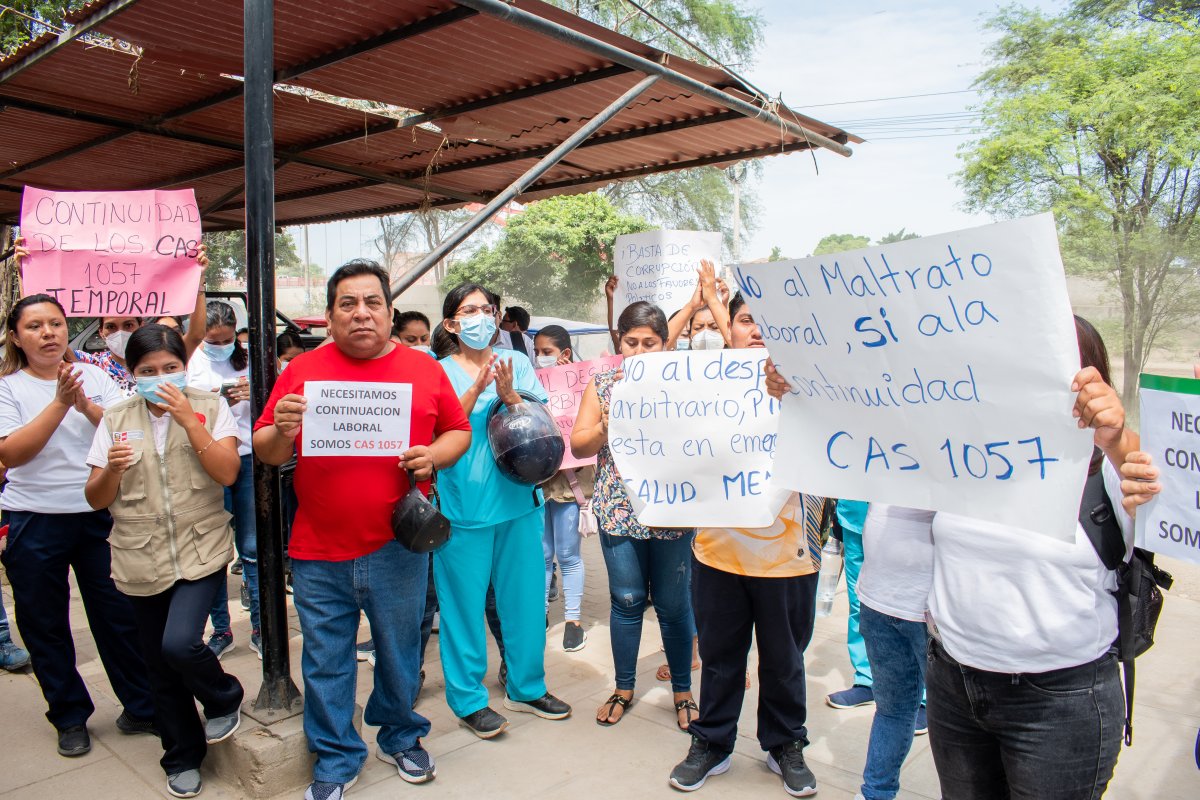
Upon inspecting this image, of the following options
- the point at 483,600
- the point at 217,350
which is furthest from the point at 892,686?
the point at 217,350

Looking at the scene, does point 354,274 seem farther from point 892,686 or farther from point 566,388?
point 892,686

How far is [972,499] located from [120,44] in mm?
4679

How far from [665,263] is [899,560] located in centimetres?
370

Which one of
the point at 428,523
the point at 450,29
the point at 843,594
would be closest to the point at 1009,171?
the point at 843,594

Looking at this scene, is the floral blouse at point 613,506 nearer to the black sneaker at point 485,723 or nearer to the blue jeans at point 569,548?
the black sneaker at point 485,723

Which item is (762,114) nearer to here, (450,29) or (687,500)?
(450,29)

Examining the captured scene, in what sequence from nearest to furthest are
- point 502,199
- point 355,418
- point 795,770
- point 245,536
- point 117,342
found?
1. point 355,418
2. point 795,770
3. point 502,199
4. point 245,536
5. point 117,342

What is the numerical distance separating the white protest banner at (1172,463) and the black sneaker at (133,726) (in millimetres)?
3910

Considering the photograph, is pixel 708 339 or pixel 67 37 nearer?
pixel 67 37

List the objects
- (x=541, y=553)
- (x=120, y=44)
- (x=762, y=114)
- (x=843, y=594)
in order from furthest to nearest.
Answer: (x=843, y=594)
(x=762, y=114)
(x=120, y=44)
(x=541, y=553)

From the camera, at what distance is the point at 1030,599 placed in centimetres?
204

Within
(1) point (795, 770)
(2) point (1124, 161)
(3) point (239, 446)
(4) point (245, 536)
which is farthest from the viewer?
(2) point (1124, 161)

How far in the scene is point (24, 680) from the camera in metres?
4.52

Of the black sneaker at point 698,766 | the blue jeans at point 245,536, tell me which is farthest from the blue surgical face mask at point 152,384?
the black sneaker at point 698,766
